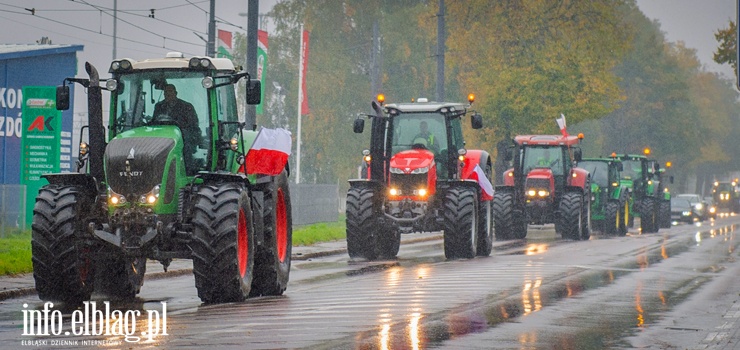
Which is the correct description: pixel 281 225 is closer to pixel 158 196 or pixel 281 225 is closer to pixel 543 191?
pixel 158 196

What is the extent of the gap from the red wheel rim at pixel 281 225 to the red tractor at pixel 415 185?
278 inches

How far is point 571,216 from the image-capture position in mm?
38000

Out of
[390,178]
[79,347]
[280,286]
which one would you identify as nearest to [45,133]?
[390,178]

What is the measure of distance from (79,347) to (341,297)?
245 inches

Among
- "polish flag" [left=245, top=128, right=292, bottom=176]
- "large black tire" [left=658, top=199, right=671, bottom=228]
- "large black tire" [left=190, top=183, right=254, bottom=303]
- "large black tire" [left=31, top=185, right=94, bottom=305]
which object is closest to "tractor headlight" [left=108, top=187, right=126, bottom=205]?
"large black tire" [left=31, top=185, right=94, bottom=305]

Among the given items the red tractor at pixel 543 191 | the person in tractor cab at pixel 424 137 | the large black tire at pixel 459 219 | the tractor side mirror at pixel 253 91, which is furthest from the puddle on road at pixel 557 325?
the red tractor at pixel 543 191

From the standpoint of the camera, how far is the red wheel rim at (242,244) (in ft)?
55.1

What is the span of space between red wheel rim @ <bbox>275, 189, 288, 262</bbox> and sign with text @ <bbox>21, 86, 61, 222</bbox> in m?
13.5

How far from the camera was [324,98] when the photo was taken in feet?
224

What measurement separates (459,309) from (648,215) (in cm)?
3516

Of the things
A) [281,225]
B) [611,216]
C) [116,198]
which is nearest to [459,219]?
[281,225]

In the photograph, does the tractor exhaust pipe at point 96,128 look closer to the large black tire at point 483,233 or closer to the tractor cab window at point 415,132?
the tractor cab window at point 415,132

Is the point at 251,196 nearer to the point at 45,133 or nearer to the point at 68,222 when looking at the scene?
the point at 68,222

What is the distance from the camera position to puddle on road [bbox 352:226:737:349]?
12742mm
